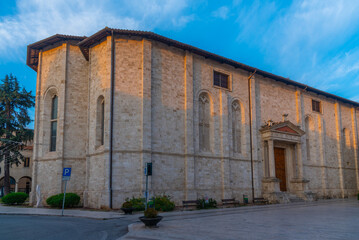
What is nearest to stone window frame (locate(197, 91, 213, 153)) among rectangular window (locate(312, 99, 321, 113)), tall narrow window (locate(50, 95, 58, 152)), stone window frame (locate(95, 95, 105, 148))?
stone window frame (locate(95, 95, 105, 148))

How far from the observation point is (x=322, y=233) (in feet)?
33.5

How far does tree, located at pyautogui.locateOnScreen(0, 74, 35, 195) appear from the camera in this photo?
31.2m

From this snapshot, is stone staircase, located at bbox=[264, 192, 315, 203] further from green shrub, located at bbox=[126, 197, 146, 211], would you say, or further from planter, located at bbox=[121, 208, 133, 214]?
planter, located at bbox=[121, 208, 133, 214]

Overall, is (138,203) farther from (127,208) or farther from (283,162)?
(283,162)

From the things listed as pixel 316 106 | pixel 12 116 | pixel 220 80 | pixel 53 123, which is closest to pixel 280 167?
pixel 316 106

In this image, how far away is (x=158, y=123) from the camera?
71.4 feet

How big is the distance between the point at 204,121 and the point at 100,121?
8.03 metres

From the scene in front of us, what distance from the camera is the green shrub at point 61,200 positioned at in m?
21.1

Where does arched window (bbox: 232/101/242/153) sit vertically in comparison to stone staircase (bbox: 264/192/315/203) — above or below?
above

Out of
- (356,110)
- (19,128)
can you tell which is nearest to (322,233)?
(19,128)

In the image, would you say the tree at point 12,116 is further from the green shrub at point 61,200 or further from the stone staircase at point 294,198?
the stone staircase at point 294,198

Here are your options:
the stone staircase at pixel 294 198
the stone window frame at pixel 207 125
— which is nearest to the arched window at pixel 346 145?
the stone staircase at pixel 294 198

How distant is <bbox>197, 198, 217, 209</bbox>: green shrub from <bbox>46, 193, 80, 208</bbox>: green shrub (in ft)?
27.8

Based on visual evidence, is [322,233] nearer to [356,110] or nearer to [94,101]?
[94,101]
